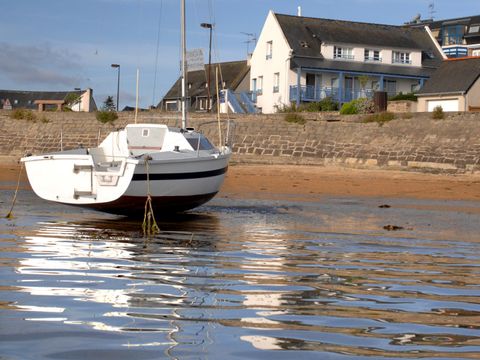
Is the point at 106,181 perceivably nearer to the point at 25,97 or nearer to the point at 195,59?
the point at 195,59

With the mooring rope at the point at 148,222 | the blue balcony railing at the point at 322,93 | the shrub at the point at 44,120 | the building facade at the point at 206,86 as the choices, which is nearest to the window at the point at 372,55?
the blue balcony railing at the point at 322,93

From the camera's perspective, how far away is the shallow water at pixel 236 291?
5336 mm

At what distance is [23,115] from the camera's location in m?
38.3

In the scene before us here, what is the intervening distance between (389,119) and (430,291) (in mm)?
22651

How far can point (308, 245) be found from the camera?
11.5 m

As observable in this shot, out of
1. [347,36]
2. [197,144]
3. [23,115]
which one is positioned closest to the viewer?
[197,144]

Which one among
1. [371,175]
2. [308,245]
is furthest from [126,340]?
[371,175]

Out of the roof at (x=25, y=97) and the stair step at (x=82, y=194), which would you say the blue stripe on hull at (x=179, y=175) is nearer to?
the stair step at (x=82, y=194)

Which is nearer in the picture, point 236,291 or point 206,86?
point 236,291

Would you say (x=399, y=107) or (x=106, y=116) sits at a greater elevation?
(x=399, y=107)

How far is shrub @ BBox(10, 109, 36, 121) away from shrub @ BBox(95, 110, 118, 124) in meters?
3.54

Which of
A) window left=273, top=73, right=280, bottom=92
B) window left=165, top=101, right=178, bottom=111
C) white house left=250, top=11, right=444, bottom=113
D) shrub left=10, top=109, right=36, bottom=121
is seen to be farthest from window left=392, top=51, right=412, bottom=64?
shrub left=10, top=109, right=36, bottom=121

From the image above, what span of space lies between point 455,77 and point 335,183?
1943cm

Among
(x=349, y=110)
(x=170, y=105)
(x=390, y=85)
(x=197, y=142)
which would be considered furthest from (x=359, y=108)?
(x=170, y=105)
